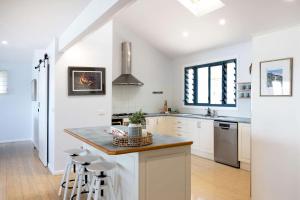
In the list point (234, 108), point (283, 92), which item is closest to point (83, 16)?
point (283, 92)

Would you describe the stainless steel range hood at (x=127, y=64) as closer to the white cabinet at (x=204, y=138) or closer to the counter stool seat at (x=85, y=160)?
the white cabinet at (x=204, y=138)

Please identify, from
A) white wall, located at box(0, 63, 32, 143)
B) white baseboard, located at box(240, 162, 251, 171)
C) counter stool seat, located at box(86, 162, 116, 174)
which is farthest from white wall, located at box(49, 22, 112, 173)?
white wall, located at box(0, 63, 32, 143)

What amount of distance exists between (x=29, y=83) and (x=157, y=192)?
261 inches

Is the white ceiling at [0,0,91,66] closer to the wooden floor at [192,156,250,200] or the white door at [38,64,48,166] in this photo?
the white door at [38,64,48,166]

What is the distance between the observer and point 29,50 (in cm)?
590

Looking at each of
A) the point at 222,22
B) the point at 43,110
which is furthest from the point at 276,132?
the point at 43,110

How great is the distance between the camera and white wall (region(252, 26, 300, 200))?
2844mm

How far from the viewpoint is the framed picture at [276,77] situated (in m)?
2.89

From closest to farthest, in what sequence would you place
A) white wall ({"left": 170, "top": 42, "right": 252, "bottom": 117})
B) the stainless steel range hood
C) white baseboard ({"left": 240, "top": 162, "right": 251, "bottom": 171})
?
1. white baseboard ({"left": 240, "top": 162, "right": 251, "bottom": 171})
2. white wall ({"left": 170, "top": 42, "right": 252, "bottom": 117})
3. the stainless steel range hood

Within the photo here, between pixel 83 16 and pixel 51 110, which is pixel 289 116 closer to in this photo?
pixel 83 16

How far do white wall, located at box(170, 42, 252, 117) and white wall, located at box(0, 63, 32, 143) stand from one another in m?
4.43

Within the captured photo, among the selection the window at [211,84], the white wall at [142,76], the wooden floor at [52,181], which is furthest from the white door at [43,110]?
the window at [211,84]

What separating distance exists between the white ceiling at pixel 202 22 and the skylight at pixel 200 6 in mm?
80

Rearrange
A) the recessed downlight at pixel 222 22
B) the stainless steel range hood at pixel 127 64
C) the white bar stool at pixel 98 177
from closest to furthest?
the white bar stool at pixel 98 177 → the recessed downlight at pixel 222 22 → the stainless steel range hood at pixel 127 64
